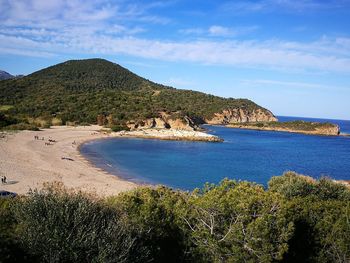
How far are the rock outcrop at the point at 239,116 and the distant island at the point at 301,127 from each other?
284 inches

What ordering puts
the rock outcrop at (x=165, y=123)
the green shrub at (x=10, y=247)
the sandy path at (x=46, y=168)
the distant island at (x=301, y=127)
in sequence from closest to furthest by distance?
the green shrub at (x=10, y=247)
the sandy path at (x=46, y=168)
the rock outcrop at (x=165, y=123)
the distant island at (x=301, y=127)

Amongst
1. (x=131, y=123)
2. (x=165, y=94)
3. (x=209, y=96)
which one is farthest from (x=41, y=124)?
(x=209, y=96)

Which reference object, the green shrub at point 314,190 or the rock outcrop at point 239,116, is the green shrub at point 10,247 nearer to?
the green shrub at point 314,190

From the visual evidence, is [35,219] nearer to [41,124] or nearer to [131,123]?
[41,124]

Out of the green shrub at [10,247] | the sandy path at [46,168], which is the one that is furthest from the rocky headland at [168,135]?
the green shrub at [10,247]

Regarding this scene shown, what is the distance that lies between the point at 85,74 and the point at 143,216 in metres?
150

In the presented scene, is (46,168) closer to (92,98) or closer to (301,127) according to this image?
(92,98)

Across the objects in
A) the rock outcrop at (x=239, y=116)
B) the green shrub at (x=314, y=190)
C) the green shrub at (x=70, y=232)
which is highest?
the rock outcrop at (x=239, y=116)

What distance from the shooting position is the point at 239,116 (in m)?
158

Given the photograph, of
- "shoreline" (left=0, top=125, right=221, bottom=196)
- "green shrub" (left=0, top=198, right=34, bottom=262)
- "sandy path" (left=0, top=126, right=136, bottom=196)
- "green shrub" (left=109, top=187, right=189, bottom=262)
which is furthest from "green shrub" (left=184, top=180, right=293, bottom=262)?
"sandy path" (left=0, top=126, right=136, bottom=196)

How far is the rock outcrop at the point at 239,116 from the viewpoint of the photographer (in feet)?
481

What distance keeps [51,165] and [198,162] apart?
20.9 metres

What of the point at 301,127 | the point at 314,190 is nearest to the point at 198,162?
the point at 314,190

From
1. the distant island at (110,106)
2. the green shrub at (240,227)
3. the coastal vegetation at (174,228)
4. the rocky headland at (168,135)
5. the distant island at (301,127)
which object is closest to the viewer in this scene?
the coastal vegetation at (174,228)
